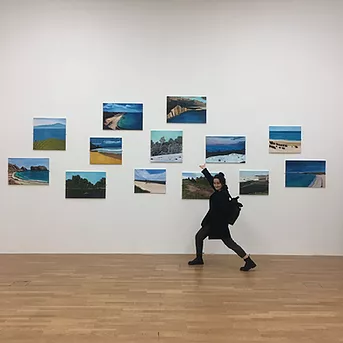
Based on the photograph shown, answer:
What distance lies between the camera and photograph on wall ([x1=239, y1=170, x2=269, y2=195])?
7.03 meters

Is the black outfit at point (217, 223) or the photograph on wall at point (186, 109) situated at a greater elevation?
the photograph on wall at point (186, 109)

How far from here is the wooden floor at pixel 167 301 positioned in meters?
3.50

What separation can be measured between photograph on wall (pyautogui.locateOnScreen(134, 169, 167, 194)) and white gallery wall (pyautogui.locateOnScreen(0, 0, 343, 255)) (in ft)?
0.30

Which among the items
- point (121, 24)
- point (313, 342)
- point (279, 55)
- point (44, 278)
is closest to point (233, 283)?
point (313, 342)

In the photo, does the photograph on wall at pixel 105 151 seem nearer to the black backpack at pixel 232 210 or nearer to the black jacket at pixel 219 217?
the black jacket at pixel 219 217

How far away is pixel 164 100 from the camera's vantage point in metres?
7.04

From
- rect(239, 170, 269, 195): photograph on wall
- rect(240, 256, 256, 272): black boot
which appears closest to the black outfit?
rect(240, 256, 256, 272): black boot

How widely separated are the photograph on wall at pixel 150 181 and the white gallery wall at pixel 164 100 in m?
0.09

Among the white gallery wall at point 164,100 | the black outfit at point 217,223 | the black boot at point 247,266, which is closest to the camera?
the black boot at point 247,266

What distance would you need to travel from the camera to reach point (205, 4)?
7008 millimetres

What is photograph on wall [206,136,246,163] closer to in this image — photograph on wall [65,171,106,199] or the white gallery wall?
the white gallery wall

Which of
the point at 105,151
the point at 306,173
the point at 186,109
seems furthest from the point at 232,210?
the point at 105,151

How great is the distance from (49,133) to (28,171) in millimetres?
700

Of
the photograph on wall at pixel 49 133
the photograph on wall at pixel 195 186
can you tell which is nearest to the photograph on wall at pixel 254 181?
the photograph on wall at pixel 195 186
